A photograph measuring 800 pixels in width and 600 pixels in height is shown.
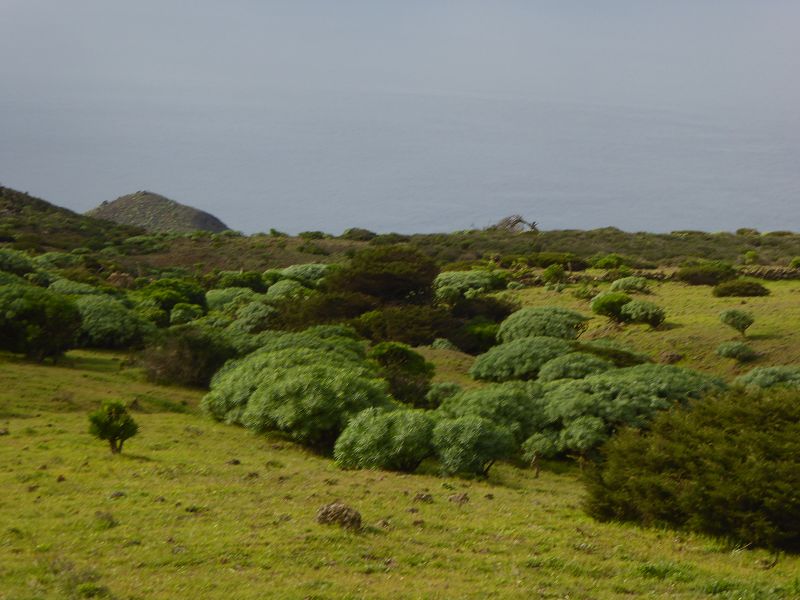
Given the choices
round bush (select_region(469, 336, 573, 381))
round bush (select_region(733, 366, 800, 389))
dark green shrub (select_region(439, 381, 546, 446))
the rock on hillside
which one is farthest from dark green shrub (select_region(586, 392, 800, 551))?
the rock on hillside

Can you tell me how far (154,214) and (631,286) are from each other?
102293 mm

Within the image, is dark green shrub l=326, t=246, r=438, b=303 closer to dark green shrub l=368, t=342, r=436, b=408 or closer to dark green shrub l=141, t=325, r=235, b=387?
dark green shrub l=368, t=342, r=436, b=408

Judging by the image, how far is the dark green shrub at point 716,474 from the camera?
10758 millimetres

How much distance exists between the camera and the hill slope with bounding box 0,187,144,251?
2574 inches

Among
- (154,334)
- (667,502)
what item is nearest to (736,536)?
(667,502)

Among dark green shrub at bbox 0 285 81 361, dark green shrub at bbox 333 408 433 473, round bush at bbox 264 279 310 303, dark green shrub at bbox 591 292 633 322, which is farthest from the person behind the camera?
round bush at bbox 264 279 310 303

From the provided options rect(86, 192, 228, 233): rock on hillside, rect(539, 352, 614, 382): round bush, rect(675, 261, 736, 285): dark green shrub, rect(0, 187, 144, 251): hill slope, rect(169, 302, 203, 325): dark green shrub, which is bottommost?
rect(539, 352, 614, 382): round bush

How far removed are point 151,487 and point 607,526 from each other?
5.79 metres

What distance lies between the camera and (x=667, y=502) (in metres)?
11.6

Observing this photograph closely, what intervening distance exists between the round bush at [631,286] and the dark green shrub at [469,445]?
2370 cm

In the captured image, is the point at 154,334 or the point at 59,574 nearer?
the point at 59,574

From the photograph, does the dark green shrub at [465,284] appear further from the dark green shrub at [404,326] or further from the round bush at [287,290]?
the round bush at [287,290]

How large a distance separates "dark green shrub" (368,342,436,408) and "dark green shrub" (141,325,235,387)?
3963 mm

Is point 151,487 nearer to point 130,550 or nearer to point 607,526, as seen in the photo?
point 130,550
